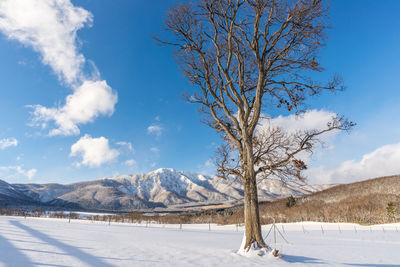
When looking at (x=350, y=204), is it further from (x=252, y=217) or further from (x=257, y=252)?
A: (x=257, y=252)

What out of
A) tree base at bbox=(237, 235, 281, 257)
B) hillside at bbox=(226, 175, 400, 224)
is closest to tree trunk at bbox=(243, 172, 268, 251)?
tree base at bbox=(237, 235, 281, 257)

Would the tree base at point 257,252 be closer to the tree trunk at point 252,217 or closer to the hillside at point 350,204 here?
the tree trunk at point 252,217

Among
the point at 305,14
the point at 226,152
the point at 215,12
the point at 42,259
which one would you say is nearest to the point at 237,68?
the point at 215,12

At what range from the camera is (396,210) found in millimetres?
51688

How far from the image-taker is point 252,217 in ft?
27.3

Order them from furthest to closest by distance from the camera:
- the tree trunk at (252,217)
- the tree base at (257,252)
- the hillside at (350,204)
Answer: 1. the hillside at (350,204)
2. the tree trunk at (252,217)
3. the tree base at (257,252)

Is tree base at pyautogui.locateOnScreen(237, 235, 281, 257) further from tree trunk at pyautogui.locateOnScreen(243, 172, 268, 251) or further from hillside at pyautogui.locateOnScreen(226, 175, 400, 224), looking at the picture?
hillside at pyautogui.locateOnScreen(226, 175, 400, 224)

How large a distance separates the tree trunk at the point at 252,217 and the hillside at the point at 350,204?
196 feet

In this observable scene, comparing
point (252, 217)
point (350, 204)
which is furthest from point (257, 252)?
point (350, 204)

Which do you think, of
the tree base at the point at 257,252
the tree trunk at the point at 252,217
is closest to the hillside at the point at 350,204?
the tree base at the point at 257,252

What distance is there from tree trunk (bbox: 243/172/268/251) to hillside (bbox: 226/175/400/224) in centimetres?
5976

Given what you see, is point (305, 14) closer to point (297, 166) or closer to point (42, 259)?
point (297, 166)

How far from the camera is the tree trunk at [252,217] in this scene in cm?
809

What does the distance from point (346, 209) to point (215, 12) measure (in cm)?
7838
